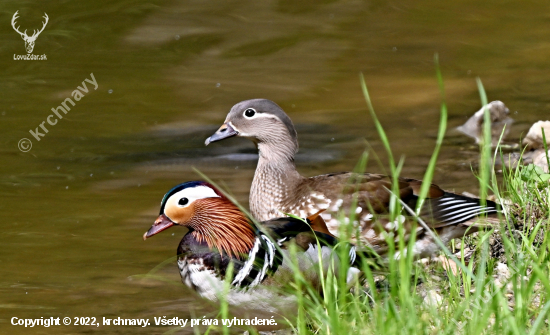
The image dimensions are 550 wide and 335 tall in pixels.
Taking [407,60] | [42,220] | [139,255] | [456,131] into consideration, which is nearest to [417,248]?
[139,255]

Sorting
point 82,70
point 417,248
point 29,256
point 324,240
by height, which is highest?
point 324,240

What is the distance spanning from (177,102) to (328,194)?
16.1 feet

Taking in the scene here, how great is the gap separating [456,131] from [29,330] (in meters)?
5.05

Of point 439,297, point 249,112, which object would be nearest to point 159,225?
point 439,297

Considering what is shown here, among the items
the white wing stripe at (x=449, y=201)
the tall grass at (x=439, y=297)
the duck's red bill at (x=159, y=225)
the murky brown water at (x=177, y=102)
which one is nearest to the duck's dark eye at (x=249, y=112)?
the murky brown water at (x=177, y=102)

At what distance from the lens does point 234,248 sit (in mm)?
3893

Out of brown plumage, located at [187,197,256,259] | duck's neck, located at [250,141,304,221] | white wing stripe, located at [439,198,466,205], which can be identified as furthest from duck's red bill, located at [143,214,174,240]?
white wing stripe, located at [439,198,466,205]

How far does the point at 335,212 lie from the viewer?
4598 millimetres

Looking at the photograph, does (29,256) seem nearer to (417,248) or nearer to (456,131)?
(417,248)

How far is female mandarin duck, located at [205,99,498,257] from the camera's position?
450cm

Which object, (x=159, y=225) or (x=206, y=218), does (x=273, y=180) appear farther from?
(x=159, y=225)

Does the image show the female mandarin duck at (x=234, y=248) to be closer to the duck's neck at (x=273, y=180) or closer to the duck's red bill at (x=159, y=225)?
the duck's red bill at (x=159, y=225)

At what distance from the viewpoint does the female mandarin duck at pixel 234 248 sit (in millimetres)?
3588

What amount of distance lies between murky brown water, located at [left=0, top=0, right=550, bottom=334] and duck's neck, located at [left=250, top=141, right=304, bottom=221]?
29.0 inches
